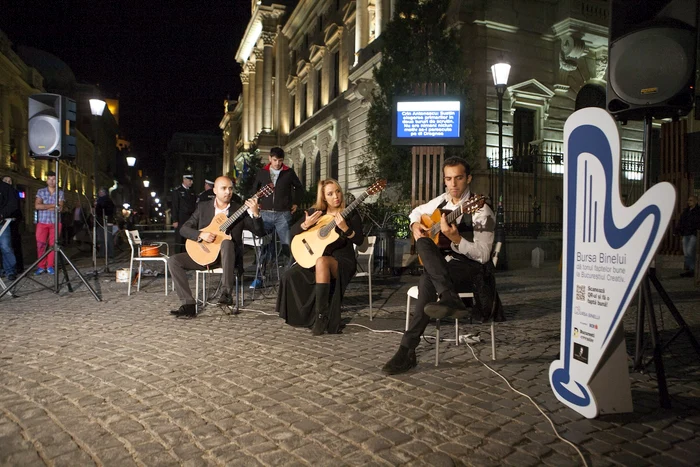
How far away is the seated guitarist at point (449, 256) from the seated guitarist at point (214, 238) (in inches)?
104

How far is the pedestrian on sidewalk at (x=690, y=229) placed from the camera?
1070 centimetres

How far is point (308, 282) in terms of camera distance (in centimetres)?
585

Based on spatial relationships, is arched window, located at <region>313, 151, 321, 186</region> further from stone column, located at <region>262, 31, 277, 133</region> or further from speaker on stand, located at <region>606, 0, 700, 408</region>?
speaker on stand, located at <region>606, 0, 700, 408</region>

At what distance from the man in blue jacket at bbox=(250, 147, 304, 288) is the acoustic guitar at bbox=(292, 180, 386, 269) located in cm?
260

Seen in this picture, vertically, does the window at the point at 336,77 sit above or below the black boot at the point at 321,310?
above

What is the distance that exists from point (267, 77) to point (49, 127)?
3970 centimetres

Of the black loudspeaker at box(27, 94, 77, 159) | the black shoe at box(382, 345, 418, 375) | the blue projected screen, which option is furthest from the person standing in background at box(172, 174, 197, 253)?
the black shoe at box(382, 345, 418, 375)

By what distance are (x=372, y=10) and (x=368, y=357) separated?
2592cm

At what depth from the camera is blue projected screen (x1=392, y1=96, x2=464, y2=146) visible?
10836mm

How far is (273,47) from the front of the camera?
45.8 meters

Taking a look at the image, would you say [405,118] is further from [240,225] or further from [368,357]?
[368,357]

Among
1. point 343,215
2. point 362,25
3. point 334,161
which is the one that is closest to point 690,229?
point 343,215

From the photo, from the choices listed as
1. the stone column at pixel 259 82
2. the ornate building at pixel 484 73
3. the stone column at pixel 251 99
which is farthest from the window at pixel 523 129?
the stone column at pixel 251 99

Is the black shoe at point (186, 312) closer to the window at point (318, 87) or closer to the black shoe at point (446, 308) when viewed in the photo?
the black shoe at point (446, 308)
